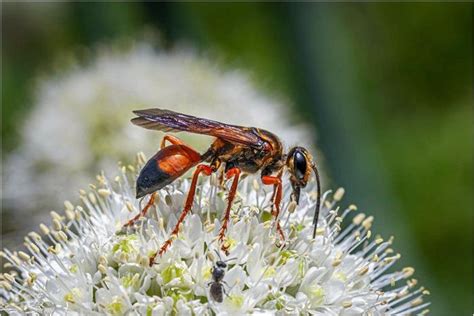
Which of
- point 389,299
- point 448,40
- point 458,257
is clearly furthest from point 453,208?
point 389,299

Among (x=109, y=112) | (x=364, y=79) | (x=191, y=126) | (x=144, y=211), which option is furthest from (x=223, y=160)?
(x=364, y=79)

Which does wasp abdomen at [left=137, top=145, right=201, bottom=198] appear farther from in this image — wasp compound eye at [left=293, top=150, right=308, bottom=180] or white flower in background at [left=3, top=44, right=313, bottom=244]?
white flower in background at [left=3, top=44, right=313, bottom=244]

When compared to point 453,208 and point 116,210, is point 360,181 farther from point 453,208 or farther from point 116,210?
point 116,210

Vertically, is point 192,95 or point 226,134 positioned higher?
point 192,95

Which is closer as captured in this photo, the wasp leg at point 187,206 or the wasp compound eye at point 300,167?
the wasp leg at point 187,206

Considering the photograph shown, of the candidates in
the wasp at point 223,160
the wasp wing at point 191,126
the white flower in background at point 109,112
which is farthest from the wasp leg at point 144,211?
the white flower in background at point 109,112

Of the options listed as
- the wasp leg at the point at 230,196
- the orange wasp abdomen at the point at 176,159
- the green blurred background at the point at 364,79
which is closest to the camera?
the wasp leg at the point at 230,196

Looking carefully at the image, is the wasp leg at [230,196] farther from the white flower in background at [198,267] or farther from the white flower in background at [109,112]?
the white flower in background at [109,112]
